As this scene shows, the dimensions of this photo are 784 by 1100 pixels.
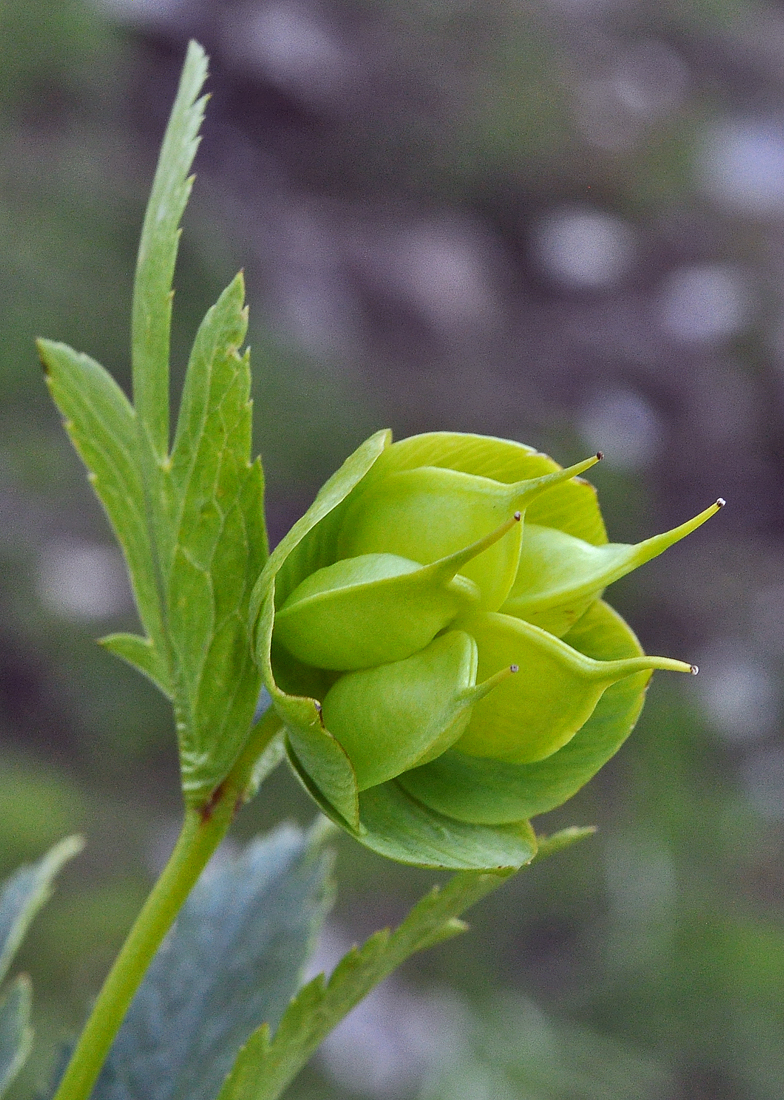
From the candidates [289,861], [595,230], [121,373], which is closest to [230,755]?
[289,861]

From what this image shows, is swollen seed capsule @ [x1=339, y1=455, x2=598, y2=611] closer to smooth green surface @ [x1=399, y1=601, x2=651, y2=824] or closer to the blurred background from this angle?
smooth green surface @ [x1=399, y1=601, x2=651, y2=824]

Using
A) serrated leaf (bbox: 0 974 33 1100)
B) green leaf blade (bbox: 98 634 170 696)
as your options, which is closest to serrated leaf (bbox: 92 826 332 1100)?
serrated leaf (bbox: 0 974 33 1100)

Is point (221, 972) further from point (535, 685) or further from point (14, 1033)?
point (535, 685)

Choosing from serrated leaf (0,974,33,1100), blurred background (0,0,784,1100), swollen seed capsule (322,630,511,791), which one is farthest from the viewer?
blurred background (0,0,784,1100)

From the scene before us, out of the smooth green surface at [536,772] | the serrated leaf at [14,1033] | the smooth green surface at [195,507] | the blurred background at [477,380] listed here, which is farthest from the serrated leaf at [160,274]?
the blurred background at [477,380]

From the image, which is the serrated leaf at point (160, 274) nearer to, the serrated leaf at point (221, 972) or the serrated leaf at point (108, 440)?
the serrated leaf at point (108, 440)

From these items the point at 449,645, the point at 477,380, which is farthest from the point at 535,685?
the point at 477,380

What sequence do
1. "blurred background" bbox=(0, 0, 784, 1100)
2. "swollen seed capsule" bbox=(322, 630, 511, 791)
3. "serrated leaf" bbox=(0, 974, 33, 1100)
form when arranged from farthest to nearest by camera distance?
"blurred background" bbox=(0, 0, 784, 1100) < "serrated leaf" bbox=(0, 974, 33, 1100) < "swollen seed capsule" bbox=(322, 630, 511, 791)
